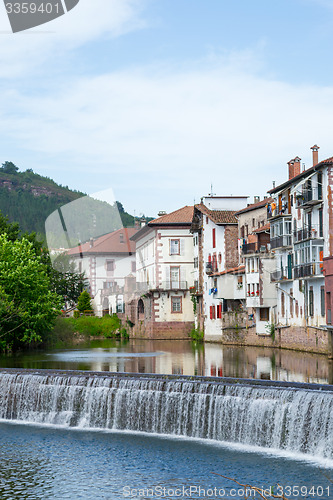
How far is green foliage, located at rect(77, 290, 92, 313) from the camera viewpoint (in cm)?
8862

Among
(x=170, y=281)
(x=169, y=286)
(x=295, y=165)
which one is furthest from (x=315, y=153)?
(x=169, y=286)

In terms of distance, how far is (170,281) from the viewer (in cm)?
8050

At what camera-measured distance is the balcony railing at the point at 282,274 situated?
54.2 metres

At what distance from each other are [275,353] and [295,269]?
6760mm

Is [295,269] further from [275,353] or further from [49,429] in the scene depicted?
[49,429]

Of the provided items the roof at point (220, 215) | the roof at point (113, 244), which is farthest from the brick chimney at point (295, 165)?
the roof at point (113, 244)

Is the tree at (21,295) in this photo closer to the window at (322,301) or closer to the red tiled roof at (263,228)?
the red tiled roof at (263,228)

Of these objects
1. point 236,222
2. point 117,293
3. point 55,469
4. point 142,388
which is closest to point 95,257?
point 117,293

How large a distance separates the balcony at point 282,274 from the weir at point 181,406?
24.8 m

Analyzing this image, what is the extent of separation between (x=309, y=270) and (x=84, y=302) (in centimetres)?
4505

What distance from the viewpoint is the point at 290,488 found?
18531 mm

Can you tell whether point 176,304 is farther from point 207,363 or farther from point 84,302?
point 207,363

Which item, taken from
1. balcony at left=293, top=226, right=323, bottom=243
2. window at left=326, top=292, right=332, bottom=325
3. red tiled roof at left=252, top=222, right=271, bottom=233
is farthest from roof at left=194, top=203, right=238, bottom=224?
window at left=326, top=292, right=332, bottom=325

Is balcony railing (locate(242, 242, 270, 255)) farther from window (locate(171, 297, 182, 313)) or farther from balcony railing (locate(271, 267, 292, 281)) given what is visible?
window (locate(171, 297, 182, 313))
